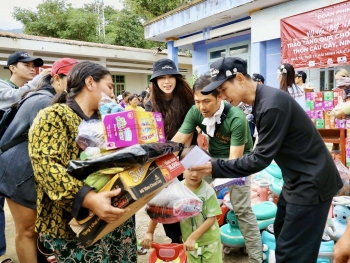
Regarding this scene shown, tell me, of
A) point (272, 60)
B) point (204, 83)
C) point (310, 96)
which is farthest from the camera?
point (272, 60)

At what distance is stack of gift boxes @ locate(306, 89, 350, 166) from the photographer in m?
4.14

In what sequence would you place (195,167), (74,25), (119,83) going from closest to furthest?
(195,167), (119,83), (74,25)

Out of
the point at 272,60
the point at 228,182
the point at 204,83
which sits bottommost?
the point at 228,182

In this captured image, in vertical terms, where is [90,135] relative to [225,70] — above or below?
below

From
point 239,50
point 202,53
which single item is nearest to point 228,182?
point 239,50

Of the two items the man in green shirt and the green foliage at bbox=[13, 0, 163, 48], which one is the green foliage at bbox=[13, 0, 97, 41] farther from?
the man in green shirt

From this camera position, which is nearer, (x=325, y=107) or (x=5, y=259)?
(x=5, y=259)

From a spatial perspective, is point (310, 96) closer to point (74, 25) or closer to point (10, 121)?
point (10, 121)

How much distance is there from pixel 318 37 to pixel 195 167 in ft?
18.1

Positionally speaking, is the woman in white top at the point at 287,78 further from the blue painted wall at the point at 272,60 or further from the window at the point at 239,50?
the window at the point at 239,50

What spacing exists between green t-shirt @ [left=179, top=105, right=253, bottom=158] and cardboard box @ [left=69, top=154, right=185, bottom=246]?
101 centimetres

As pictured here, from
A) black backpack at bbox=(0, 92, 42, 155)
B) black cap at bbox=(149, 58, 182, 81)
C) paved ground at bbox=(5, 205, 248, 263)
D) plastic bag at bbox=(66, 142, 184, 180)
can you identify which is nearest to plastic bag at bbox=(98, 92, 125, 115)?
plastic bag at bbox=(66, 142, 184, 180)

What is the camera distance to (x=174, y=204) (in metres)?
1.79

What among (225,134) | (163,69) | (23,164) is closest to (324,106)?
(225,134)
